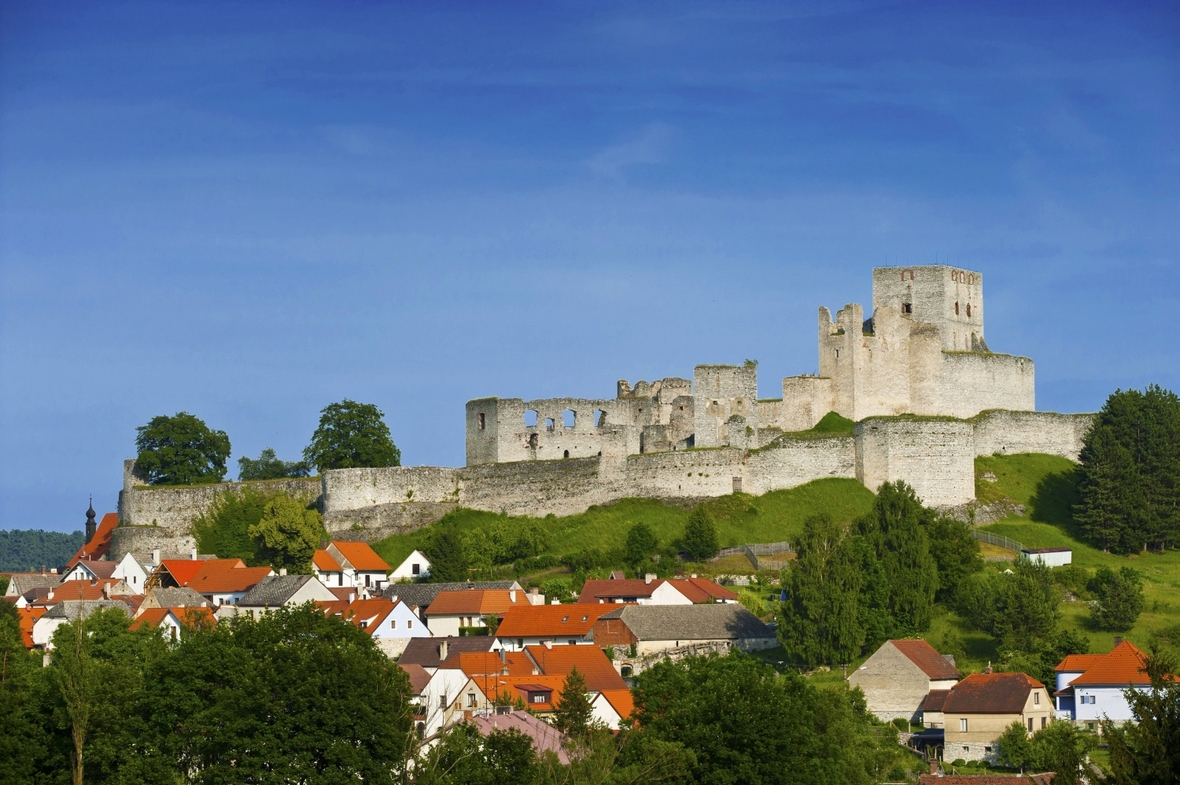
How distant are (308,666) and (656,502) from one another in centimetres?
3111

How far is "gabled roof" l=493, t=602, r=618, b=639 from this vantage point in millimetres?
59625

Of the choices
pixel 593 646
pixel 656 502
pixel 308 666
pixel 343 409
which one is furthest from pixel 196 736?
pixel 343 409

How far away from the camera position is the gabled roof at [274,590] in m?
65.1

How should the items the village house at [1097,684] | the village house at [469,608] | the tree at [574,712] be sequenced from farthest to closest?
the village house at [469,608] → the village house at [1097,684] → the tree at [574,712]

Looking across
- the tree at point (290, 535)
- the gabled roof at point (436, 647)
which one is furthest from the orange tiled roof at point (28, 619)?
the gabled roof at point (436, 647)

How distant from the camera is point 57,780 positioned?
40125mm

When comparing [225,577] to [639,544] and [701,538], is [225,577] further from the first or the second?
[701,538]

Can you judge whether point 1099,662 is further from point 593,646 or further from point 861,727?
point 593,646

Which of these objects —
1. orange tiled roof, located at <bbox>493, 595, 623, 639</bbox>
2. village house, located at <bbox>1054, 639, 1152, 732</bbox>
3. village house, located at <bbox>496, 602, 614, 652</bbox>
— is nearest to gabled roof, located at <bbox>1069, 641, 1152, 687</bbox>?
village house, located at <bbox>1054, 639, 1152, 732</bbox>

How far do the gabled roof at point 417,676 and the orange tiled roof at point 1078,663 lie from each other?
1868 centimetres

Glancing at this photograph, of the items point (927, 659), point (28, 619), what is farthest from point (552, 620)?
point (28, 619)

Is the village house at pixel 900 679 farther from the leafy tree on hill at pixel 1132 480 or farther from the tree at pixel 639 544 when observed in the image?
the leafy tree on hill at pixel 1132 480

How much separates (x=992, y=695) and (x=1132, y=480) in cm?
1835

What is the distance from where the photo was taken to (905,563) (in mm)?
60125
